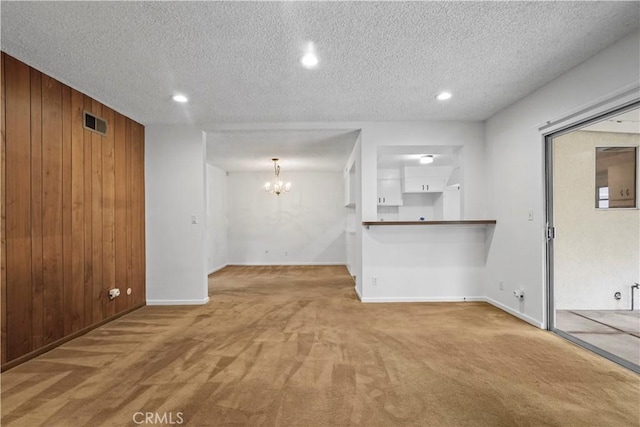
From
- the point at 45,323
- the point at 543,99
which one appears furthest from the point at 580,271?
the point at 45,323

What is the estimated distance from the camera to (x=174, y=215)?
163 inches

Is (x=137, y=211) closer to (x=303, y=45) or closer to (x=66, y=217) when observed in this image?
(x=66, y=217)

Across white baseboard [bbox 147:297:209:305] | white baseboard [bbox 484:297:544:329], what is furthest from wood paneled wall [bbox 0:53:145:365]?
white baseboard [bbox 484:297:544:329]

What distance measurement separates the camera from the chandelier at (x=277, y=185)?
7.01 metres

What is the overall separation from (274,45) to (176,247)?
3.11 m

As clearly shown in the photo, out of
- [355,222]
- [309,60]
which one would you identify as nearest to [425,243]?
[355,222]

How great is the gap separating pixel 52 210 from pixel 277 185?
4.69 m

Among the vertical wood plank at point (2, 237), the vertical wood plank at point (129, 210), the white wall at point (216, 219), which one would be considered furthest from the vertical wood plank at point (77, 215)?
the white wall at point (216, 219)

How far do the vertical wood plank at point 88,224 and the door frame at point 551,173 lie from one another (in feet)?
15.9

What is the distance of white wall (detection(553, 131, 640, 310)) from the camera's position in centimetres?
358

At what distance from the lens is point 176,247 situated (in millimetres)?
4125

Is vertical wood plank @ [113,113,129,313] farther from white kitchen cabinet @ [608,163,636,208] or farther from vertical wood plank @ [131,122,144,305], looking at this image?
white kitchen cabinet @ [608,163,636,208]

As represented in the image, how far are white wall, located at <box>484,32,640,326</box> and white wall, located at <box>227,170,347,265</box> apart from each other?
431 centimetres

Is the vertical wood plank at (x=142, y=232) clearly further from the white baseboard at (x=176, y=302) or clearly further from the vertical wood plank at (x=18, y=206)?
the vertical wood plank at (x=18, y=206)
